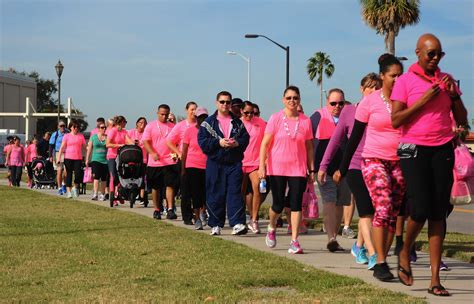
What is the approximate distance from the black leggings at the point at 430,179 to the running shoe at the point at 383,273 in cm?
82

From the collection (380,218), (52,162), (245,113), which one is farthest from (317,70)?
(380,218)

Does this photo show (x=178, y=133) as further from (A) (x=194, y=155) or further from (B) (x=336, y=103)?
(B) (x=336, y=103)

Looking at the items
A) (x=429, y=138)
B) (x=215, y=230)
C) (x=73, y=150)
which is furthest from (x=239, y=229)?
(x=73, y=150)

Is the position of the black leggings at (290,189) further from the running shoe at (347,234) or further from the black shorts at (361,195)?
the running shoe at (347,234)

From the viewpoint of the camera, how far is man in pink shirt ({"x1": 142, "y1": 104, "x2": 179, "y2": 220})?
50.6ft

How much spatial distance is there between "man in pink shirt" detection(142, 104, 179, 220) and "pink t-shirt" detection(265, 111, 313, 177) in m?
4.81

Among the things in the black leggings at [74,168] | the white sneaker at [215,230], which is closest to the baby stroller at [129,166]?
the black leggings at [74,168]

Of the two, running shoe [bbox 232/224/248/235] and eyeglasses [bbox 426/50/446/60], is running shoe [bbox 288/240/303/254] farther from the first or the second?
eyeglasses [bbox 426/50/446/60]

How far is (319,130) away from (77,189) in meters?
11.9

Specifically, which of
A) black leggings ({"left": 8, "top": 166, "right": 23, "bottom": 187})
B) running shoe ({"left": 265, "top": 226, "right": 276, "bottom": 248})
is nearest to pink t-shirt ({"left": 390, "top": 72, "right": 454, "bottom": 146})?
running shoe ({"left": 265, "top": 226, "right": 276, "bottom": 248})

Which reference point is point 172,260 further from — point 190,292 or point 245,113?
point 245,113

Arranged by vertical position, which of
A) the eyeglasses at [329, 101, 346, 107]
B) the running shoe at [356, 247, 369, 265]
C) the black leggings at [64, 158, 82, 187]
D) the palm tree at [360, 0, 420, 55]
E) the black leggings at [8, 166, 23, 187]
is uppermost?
the palm tree at [360, 0, 420, 55]

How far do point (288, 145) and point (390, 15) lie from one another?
3212 cm

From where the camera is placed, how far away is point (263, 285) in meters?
7.55
